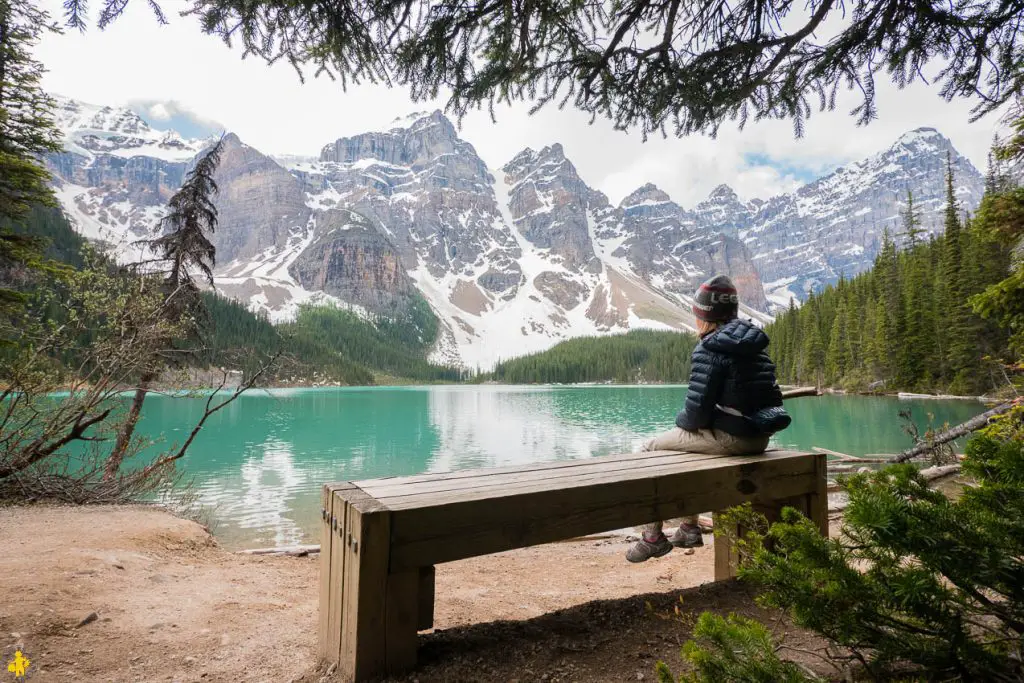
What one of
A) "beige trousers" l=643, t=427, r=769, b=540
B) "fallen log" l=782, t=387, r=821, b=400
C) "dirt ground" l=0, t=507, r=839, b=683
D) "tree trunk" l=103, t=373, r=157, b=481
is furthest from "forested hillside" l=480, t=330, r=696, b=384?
"beige trousers" l=643, t=427, r=769, b=540

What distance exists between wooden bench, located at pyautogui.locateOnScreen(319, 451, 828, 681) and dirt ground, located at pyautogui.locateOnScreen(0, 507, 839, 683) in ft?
0.77

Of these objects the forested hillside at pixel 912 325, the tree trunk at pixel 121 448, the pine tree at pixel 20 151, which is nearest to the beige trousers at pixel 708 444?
the tree trunk at pixel 121 448

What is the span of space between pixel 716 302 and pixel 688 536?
1695mm

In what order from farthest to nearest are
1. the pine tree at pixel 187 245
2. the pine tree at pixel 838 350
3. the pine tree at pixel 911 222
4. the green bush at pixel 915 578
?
the pine tree at pixel 838 350 → the pine tree at pixel 911 222 → the pine tree at pixel 187 245 → the green bush at pixel 915 578

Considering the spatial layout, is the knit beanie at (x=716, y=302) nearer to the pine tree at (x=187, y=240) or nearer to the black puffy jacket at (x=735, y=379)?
the black puffy jacket at (x=735, y=379)

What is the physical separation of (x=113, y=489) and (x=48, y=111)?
6791 mm

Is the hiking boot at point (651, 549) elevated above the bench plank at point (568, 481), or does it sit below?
below

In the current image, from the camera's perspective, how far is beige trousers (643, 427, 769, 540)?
314cm

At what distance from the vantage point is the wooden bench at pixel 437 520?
195cm

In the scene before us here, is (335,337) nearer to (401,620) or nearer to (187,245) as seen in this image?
(187,245)

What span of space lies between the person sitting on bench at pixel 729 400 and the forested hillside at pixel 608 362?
106 metres

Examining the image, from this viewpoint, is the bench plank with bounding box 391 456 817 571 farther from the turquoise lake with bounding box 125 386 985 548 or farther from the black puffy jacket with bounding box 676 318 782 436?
the turquoise lake with bounding box 125 386 985 548

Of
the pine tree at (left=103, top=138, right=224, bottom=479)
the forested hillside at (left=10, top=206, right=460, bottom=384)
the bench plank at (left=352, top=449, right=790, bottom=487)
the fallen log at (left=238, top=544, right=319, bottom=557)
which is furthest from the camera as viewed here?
the forested hillside at (left=10, top=206, right=460, bottom=384)

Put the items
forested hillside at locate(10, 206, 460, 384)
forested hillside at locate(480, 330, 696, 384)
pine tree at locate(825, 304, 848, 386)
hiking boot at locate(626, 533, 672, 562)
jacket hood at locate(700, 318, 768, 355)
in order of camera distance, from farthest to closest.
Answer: forested hillside at locate(480, 330, 696, 384)
forested hillside at locate(10, 206, 460, 384)
pine tree at locate(825, 304, 848, 386)
hiking boot at locate(626, 533, 672, 562)
jacket hood at locate(700, 318, 768, 355)
